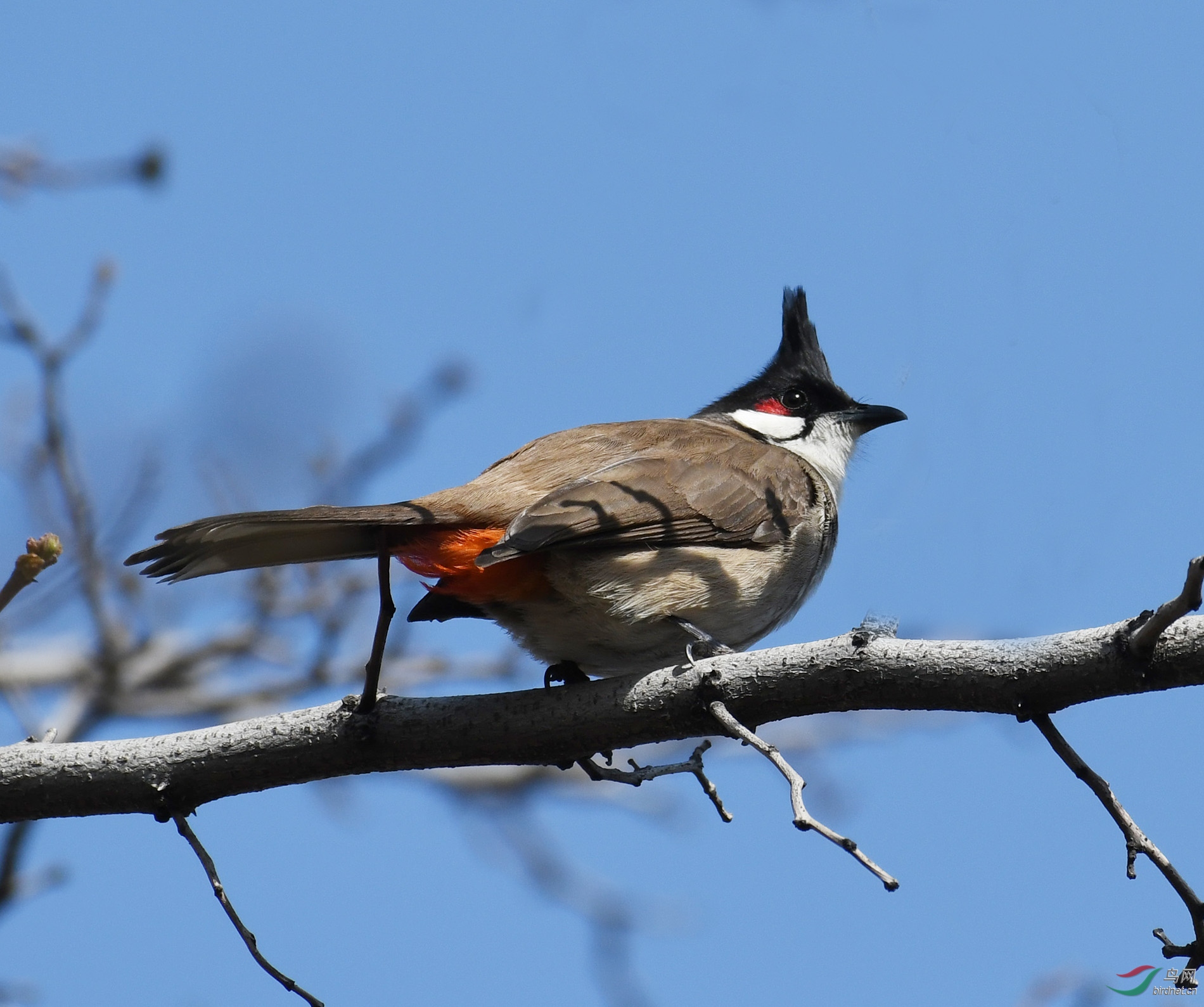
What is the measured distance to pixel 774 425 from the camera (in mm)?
4859

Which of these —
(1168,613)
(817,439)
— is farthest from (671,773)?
(817,439)

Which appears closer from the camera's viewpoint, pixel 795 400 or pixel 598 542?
pixel 598 542

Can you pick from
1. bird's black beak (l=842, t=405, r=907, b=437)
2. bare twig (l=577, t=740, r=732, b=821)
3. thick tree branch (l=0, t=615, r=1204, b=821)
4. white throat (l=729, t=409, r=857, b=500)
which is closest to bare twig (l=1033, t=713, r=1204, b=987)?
thick tree branch (l=0, t=615, r=1204, b=821)

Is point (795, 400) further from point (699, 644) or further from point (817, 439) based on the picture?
point (699, 644)

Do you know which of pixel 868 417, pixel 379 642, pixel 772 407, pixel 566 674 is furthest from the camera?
pixel 772 407

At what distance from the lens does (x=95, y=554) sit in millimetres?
4270

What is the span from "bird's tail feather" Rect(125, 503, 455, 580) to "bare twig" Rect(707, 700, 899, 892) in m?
0.82

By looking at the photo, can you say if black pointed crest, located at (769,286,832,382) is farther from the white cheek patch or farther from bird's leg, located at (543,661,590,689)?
bird's leg, located at (543,661,590,689)

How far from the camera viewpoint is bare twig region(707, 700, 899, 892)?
181cm

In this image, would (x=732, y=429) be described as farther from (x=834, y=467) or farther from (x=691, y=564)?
(x=691, y=564)

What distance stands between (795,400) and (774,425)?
0.42ft

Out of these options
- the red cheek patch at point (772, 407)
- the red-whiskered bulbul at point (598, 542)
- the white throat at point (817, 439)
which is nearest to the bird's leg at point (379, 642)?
the red-whiskered bulbul at point (598, 542)

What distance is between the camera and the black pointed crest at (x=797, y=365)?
485cm

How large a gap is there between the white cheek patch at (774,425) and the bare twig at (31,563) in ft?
10.6
